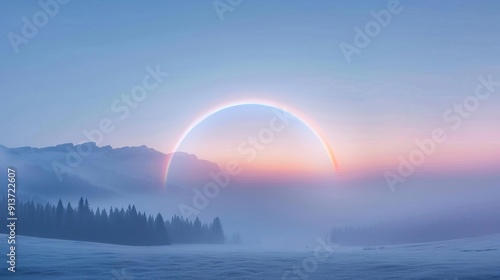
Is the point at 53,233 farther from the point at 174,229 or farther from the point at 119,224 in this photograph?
the point at 174,229

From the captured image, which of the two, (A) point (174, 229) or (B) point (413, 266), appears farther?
(A) point (174, 229)

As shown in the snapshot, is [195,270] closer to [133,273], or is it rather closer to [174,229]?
[133,273]

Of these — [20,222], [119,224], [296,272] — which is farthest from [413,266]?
[20,222]

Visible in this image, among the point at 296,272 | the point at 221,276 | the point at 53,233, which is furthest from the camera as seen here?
the point at 53,233

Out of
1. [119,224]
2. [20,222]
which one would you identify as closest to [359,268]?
[119,224]

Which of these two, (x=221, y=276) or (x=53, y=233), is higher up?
(x=53, y=233)

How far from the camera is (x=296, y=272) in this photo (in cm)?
→ 3572

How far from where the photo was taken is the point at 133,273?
34062 mm

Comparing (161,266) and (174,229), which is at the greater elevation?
(174,229)

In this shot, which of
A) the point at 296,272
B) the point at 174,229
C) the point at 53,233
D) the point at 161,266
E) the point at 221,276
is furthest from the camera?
the point at 174,229

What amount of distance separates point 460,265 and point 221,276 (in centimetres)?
1794

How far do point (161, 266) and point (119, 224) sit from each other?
5208cm

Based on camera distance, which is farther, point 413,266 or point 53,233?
point 53,233

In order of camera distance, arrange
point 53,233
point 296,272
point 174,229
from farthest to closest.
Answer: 1. point 174,229
2. point 53,233
3. point 296,272
